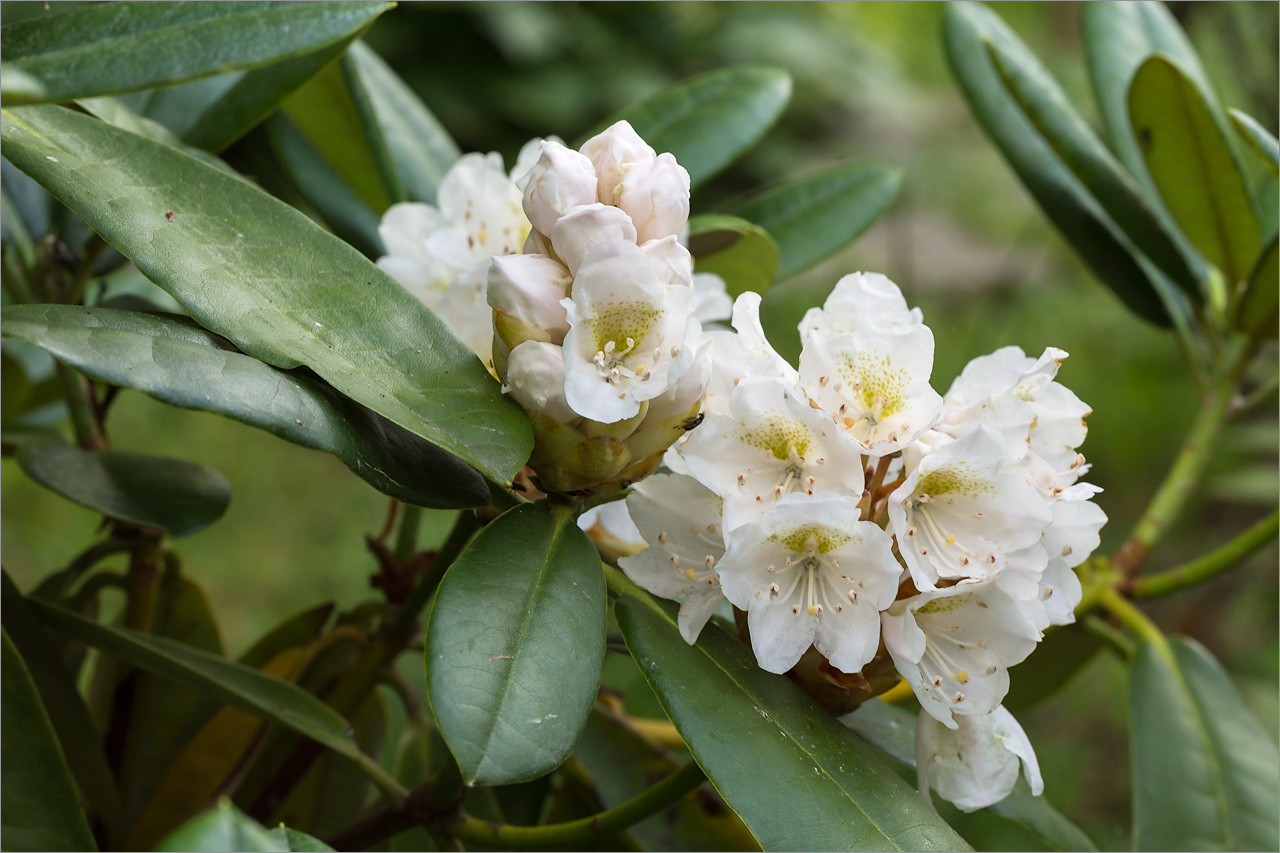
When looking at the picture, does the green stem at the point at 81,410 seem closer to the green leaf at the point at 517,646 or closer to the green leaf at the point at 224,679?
the green leaf at the point at 224,679

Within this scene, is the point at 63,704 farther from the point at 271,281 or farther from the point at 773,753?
the point at 773,753

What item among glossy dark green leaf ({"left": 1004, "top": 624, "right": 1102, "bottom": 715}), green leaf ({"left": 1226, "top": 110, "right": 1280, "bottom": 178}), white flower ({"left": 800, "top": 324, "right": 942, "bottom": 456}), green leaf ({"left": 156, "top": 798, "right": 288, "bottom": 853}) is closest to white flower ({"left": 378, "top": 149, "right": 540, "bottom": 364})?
white flower ({"left": 800, "top": 324, "right": 942, "bottom": 456})

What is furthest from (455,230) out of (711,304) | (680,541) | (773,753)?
(773,753)

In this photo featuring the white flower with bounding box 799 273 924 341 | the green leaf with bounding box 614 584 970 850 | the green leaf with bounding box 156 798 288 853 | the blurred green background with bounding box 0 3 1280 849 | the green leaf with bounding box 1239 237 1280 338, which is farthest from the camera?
the blurred green background with bounding box 0 3 1280 849

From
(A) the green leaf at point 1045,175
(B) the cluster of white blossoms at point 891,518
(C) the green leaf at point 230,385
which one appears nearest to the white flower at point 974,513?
(B) the cluster of white blossoms at point 891,518

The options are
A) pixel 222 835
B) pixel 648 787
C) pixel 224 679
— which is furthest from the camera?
pixel 648 787

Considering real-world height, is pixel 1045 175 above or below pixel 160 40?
below

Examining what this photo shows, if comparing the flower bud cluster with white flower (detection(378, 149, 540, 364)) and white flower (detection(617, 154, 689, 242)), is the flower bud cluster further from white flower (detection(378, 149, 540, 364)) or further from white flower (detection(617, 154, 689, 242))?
white flower (detection(378, 149, 540, 364))
